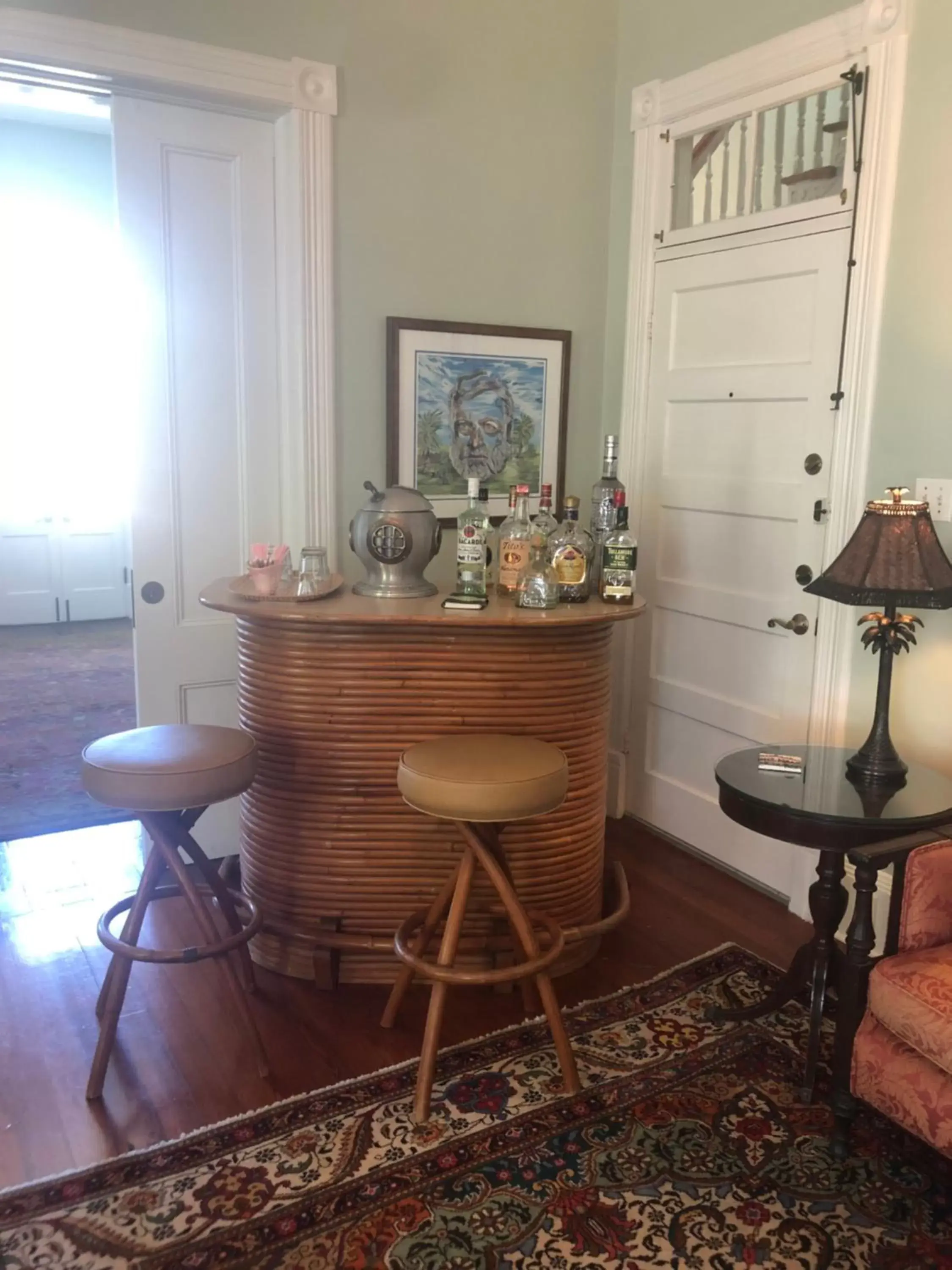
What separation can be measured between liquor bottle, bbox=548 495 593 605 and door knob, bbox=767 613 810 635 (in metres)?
0.75

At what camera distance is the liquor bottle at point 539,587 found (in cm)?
254

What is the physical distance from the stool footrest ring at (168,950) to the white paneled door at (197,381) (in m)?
0.90

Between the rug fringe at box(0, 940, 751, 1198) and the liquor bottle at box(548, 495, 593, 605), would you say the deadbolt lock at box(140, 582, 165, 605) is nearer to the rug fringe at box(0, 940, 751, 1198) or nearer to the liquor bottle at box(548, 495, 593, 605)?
the liquor bottle at box(548, 495, 593, 605)

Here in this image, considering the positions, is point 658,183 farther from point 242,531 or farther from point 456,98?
point 242,531

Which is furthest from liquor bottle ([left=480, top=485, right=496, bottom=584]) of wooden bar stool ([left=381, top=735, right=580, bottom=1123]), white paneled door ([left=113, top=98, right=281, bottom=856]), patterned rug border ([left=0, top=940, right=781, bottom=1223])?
patterned rug border ([left=0, top=940, right=781, bottom=1223])

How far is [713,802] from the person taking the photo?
3.42 meters

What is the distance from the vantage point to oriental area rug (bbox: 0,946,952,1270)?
1766mm

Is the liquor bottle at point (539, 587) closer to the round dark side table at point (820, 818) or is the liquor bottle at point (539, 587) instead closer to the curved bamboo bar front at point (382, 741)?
the curved bamboo bar front at point (382, 741)

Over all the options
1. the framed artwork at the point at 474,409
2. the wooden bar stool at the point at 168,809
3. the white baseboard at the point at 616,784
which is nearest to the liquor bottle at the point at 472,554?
the wooden bar stool at the point at 168,809

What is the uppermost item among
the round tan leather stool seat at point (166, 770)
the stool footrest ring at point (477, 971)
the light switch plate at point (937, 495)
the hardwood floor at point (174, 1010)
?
the light switch plate at point (937, 495)

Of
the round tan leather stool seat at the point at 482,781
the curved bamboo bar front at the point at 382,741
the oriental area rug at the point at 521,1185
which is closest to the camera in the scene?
the oriental area rug at the point at 521,1185

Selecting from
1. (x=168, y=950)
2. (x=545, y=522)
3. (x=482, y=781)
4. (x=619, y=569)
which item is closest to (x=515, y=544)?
(x=545, y=522)

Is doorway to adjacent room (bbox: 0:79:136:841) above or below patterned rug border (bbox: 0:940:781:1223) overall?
above

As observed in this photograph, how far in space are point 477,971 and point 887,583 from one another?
1248mm
